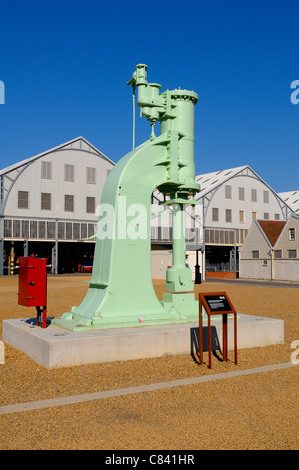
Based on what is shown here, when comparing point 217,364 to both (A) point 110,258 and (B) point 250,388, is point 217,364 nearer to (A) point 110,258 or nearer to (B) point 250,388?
(B) point 250,388

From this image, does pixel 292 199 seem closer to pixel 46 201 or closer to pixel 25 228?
pixel 46 201

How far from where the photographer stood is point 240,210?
57688mm

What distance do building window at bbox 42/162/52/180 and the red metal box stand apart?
4105cm

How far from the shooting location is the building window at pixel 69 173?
159 feet

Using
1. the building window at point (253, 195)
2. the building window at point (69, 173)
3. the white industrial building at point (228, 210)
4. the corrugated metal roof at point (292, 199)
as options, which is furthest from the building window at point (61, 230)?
the corrugated metal roof at point (292, 199)

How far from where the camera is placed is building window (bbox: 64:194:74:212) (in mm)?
48906

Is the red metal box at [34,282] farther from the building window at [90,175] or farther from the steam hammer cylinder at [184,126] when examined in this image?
the building window at [90,175]

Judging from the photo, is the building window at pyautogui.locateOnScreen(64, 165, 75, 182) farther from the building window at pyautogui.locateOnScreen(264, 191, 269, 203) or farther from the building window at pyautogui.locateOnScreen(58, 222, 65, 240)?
the building window at pyautogui.locateOnScreen(264, 191, 269, 203)

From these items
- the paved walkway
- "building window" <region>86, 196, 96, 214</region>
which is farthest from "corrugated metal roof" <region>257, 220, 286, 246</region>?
the paved walkway

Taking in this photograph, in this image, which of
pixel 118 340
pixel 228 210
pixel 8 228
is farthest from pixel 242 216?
pixel 118 340

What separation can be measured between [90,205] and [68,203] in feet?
8.41

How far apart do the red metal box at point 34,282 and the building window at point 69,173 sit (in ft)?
137

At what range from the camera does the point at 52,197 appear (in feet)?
158

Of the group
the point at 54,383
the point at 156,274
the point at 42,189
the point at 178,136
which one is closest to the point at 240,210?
the point at 156,274
